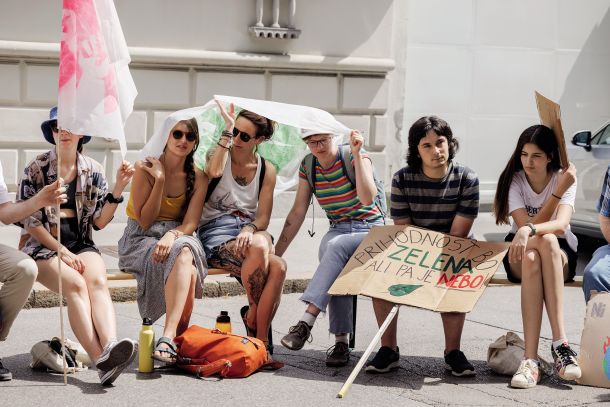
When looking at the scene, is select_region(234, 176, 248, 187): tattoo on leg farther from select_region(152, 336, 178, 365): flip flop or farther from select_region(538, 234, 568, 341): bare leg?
select_region(538, 234, 568, 341): bare leg

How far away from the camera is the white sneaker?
20.5 ft

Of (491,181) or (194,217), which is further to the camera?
(491,181)

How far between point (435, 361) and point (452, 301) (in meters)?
0.81

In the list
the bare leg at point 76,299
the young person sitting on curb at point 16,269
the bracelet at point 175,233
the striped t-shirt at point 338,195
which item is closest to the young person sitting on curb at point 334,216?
the striped t-shirt at point 338,195

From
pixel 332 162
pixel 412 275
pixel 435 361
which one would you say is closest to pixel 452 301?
pixel 412 275

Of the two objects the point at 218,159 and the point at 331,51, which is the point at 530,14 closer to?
the point at 331,51

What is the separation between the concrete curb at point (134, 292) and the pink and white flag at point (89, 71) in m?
2.42

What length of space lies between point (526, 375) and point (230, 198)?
2005mm

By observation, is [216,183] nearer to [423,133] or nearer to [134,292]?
[423,133]

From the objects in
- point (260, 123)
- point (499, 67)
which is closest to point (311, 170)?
point (260, 123)

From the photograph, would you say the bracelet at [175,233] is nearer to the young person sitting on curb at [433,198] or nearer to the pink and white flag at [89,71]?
the pink and white flag at [89,71]

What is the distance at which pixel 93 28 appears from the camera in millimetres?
6125

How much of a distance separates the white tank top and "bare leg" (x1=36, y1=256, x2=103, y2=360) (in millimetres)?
1057

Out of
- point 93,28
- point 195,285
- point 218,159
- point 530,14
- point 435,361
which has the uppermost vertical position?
point 530,14
